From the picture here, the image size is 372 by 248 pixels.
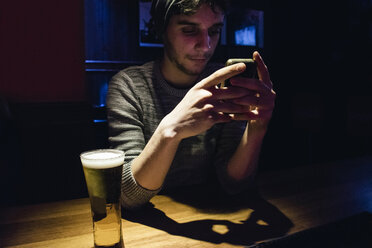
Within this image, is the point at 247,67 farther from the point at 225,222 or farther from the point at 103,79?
the point at 103,79

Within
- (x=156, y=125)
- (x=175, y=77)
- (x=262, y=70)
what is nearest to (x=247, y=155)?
(x=262, y=70)

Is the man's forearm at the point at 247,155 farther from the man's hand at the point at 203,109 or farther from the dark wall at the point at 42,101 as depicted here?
the dark wall at the point at 42,101

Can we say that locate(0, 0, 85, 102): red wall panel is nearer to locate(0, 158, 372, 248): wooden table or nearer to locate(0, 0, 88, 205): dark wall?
locate(0, 0, 88, 205): dark wall

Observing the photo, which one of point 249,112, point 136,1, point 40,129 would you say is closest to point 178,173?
point 249,112

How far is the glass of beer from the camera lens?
79 centimetres

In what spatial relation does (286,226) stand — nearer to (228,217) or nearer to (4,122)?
(228,217)

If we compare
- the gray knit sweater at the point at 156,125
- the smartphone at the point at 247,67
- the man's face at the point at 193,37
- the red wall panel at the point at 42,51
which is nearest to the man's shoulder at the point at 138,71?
the gray knit sweater at the point at 156,125

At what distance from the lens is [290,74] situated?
20.6 ft

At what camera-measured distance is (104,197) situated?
81cm

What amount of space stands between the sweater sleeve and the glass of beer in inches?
10.7

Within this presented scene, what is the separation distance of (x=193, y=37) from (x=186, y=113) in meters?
0.67

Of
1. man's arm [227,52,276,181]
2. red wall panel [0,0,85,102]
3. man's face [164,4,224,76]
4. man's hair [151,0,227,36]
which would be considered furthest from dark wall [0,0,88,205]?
man's arm [227,52,276,181]

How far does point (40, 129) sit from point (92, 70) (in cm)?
305

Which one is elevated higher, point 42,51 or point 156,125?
point 42,51
